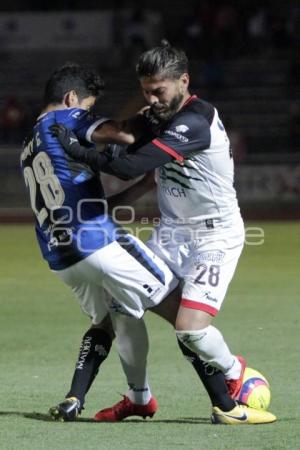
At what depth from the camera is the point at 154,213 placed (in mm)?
19469

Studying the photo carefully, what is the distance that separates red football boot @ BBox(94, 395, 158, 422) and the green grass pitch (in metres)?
0.06

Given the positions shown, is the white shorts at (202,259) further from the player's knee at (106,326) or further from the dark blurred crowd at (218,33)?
the dark blurred crowd at (218,33)

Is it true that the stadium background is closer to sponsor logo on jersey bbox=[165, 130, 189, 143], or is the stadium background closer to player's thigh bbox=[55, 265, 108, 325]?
player's thigh bbox=[55, 265, 108, 325]

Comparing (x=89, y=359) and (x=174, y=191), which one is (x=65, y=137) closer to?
(x=174, y=191)

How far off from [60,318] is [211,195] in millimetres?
4416

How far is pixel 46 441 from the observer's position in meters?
5.41

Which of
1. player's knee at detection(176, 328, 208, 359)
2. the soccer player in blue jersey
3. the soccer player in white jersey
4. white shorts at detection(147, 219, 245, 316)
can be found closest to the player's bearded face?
the soccer player in white jersey

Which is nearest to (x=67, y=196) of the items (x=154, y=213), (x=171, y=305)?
(x=171, y=305)

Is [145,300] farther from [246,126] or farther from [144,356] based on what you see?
[246,126]

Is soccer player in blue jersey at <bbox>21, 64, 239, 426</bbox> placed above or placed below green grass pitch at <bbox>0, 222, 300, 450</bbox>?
above

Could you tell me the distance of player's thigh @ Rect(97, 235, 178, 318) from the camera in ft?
18.9

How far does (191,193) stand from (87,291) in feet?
2.56

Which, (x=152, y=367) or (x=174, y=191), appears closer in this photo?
(x=174, y=191)

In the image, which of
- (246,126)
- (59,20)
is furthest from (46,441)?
(59,20)
